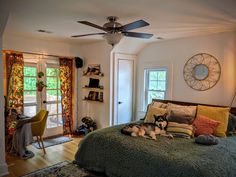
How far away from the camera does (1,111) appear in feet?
9.22

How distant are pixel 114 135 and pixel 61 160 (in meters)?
1.31

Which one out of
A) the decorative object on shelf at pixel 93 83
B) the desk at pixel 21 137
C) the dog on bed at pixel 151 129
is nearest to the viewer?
the dog on bed at pixel 151 129

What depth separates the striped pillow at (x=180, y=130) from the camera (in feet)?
9.41

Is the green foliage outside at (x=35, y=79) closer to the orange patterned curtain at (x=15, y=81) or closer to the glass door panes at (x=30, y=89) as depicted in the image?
the glass door panes at (x=30, y=89)

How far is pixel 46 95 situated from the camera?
459 centimetres

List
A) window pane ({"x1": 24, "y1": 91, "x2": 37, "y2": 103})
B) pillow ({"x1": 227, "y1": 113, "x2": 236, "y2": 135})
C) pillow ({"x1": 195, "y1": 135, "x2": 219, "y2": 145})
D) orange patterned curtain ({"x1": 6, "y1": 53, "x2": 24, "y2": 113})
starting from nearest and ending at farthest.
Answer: pillow ({"x1": 195, "y1": 135, "x2": 219, "y2": 145}), pillow ({"x1": 227, "y1": 113, "x2": 236, "y2": 135}), orange patterned curtain ({"x1": 6, "y1": 53, "x2": 24, "y2": 113}), window pane ({"x1": 24, "y1": 91, "x2": 37, "y2": 103})

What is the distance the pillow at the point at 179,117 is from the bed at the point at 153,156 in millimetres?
496

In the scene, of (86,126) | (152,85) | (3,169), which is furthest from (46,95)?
(152,85)

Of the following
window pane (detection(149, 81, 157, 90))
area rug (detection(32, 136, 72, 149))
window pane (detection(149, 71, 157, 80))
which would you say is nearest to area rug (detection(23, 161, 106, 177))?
area rug (detection(32, 136, 72, 149))

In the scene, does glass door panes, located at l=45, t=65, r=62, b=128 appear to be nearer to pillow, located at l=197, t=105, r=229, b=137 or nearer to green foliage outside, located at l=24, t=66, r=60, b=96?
green foliage outside, located at l=24, t=66, r=60, b=96

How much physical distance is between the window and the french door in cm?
225

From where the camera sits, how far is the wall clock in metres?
3.55

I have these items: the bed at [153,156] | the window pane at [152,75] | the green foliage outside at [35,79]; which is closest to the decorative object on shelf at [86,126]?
the green foliage outside at [35,79]

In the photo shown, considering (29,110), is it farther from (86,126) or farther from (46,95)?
(86,126)
